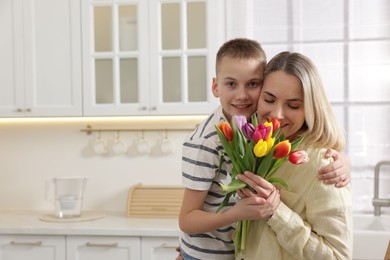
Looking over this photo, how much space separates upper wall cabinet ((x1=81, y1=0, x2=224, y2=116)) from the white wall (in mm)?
365

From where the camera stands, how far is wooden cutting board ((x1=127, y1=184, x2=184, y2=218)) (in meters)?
3.22

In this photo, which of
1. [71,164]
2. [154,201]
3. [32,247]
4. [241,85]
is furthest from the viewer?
[71,164]

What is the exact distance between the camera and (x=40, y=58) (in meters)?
3.24

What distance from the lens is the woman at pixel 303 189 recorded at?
1.46 m

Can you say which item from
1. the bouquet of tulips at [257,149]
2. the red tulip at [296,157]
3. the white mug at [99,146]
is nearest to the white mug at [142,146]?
the white mug at [99,146]

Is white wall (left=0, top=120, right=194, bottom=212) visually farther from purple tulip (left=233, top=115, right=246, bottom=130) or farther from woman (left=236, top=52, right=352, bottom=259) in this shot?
purple tulip (left=233, top=115, right=246, bottom=130)

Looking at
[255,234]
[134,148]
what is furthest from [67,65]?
[255,234]

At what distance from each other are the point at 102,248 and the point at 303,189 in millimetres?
1741

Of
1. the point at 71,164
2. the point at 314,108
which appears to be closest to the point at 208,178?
the point at 314,108

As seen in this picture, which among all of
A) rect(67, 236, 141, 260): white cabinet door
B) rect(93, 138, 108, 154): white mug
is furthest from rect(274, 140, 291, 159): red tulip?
rect(93, 138, 108, 154): white mug

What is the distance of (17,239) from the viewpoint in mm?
3023

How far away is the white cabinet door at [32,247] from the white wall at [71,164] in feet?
1.89

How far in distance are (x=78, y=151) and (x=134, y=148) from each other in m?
0.37

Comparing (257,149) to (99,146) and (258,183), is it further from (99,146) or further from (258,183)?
(99,146)
